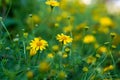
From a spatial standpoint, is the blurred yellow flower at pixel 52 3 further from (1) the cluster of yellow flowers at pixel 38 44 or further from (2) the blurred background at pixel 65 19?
(2) the blurred background at pixel 65 19

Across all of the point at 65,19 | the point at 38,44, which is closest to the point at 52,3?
the point at 38,44

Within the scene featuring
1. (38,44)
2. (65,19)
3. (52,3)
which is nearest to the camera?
(38,44)

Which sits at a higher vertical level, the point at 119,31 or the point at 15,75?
the point at 15,75

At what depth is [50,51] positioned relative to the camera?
244 cm

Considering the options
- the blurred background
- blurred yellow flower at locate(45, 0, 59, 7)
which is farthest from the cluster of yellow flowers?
the blurred background

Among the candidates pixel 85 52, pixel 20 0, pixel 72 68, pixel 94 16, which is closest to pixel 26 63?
pixel 72 68

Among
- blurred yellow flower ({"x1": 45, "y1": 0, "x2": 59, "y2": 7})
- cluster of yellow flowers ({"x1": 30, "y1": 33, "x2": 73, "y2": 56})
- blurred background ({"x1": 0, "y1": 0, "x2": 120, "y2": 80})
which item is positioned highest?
blurred yellow flower ({"x1": 45, "y1": 0, "x2": 59, "y2": 7})

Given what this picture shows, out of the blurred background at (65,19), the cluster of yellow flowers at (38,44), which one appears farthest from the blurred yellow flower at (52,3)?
the blurred background at (65,19)

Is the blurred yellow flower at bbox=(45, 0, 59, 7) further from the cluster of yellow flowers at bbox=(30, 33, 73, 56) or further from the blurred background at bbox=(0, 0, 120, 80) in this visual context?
the blurred background at bbox=(0, 0, 120, 80)

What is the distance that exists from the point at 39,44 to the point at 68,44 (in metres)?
0.27

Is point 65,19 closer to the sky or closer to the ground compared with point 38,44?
closer to the ground

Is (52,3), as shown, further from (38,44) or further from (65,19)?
(65,19)

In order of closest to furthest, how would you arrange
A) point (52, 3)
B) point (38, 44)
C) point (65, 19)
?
point (38, 44) < point (52, 3) < point (65, 19)

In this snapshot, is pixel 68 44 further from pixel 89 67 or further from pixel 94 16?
pixel 94 16
